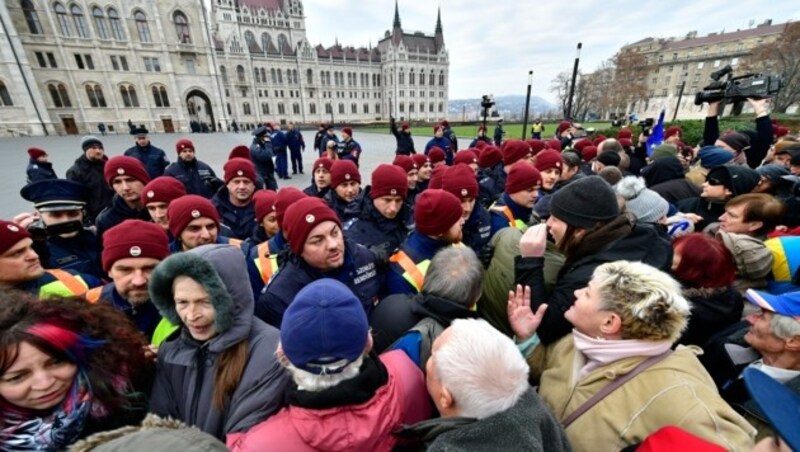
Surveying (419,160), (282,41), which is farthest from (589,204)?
(282,41)

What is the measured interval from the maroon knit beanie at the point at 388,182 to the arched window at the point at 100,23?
49.4 meters

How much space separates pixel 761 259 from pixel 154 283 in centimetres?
391

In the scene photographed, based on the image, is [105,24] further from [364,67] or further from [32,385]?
[364,67]

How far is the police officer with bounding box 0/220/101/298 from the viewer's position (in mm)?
2170

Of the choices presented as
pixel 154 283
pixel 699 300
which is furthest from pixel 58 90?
pixel 699 300

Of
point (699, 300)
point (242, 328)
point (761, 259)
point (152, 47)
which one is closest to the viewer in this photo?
point (242, 328)

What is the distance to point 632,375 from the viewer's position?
142 centimetres

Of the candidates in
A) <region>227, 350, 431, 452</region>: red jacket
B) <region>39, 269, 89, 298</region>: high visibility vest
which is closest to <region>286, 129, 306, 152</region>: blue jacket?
<region>39, 269, 89, 298</region>: high visibility vest

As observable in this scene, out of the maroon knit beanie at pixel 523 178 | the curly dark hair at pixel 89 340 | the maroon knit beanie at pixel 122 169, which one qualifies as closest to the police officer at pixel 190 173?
the maroon knit beanie at pixel 122 169

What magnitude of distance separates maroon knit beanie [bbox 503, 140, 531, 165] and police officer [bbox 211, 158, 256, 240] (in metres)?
4.37

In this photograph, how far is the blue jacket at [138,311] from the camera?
7.54ft

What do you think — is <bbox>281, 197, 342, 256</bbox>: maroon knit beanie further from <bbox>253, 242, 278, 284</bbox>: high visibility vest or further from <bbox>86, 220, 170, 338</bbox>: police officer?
<bbox>86, 220, 170, 338</bbox>: police officer

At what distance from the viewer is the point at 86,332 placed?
5.22 ft

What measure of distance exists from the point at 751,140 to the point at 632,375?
7444mm
